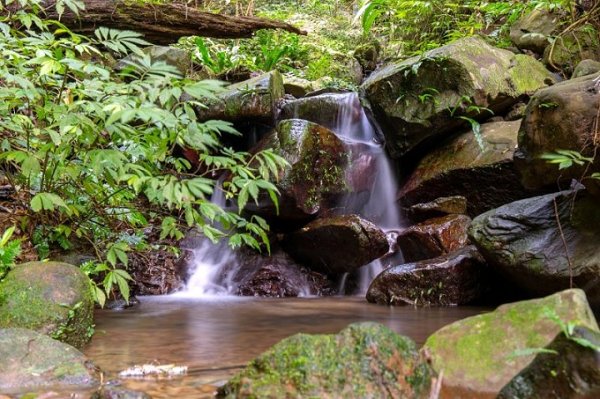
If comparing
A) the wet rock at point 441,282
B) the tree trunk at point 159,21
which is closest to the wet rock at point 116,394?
the wet rock at point 441,282

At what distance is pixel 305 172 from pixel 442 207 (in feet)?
5.74

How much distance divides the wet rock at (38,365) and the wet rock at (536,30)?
26.8ft

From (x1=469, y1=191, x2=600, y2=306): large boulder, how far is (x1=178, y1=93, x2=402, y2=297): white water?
2.04 metres

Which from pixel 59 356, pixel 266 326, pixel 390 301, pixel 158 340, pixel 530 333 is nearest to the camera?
pixel 530 333

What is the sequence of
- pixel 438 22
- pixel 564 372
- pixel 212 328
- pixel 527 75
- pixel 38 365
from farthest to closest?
pixel 438 22
pixel 527 75
pixel 212 328
pixel 38 365
pixel 564 372

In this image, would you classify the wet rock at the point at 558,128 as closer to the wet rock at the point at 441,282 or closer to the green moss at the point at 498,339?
the wet rock at the point at 441,282

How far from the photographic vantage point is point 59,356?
2699mm

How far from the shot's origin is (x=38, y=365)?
2619 mm

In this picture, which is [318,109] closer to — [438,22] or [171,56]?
[171,56]

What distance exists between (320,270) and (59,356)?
4.64 meters

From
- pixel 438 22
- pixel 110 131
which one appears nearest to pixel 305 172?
pixel 110 131

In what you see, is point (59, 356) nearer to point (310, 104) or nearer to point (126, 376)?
point (126, 376)

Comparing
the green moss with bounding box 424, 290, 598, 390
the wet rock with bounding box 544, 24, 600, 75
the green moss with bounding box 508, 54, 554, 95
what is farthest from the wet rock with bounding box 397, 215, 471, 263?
the green moss with bounding box 424, 290, 598, 390

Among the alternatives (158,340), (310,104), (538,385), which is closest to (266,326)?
(158,340)
